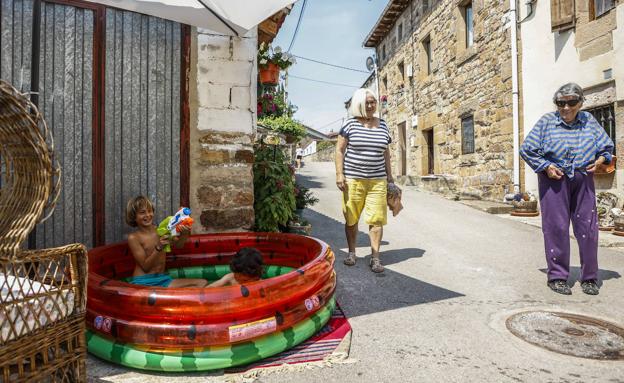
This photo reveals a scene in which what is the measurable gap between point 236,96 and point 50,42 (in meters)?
1.54

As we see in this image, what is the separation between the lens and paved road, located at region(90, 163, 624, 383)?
199 cm

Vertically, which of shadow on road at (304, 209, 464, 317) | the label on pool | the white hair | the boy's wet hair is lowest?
shadow on road at (304, 209, 464, 317)

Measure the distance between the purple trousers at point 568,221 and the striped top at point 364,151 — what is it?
147 centimetres

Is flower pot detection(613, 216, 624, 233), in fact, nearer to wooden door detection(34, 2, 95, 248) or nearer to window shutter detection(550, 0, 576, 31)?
window shutter detection(550, 0, 576, 31)

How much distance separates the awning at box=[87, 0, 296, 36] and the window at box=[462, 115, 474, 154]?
27.4 ft

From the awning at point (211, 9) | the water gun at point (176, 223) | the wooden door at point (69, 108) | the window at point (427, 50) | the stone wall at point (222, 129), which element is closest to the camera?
the water gun at point (176, 223)

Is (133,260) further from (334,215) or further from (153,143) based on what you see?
(334,215)

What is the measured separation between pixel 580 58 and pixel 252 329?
7.69m

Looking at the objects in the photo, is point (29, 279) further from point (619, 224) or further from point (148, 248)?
point (619, 224)

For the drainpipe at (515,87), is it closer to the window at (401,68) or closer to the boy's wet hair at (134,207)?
the window at (401,68)

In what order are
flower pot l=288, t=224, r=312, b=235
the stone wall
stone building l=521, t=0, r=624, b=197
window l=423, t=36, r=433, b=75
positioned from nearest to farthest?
the stone wall → flower pot l=288, t=224, r=312, b=235 → stone building l=521, t=0, r=624, b=197 → window l=423, t=36, r=433, b=75

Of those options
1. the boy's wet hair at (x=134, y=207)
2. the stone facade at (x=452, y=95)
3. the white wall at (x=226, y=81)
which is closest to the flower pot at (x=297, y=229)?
the white wall at (x=226, y=81)

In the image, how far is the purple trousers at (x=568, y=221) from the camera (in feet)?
10.5

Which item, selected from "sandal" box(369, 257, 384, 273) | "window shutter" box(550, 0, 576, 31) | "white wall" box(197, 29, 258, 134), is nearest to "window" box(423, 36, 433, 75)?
"window shutter" box(550, 0, 576, 31)
